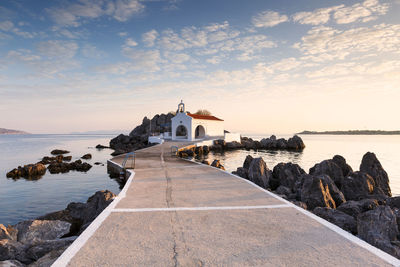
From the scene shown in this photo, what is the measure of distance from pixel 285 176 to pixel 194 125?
963 inches

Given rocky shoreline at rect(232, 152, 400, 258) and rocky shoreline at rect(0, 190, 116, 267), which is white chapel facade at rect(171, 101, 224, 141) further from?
rocky shoreline at rect(0, 190, 116, 267)

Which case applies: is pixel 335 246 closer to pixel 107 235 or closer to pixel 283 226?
pixel 283 226

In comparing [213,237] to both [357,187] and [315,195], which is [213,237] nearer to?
[315,195]

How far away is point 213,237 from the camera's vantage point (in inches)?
164

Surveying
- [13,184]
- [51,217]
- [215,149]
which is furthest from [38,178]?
[215,149]

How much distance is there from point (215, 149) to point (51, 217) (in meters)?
29.9

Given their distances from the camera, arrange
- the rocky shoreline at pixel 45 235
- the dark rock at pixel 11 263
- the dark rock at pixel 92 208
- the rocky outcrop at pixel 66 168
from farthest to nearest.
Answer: the rocky outcrop at pixel 66 168 → the dark rock at pixel 92 208 → the rocky shoreline at pixel 45 235 → the dark rock at pixel 11 263

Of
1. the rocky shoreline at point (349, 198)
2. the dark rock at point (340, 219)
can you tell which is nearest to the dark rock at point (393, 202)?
the rocky shoreline at point (349, 198)

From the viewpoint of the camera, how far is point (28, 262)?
5.08m

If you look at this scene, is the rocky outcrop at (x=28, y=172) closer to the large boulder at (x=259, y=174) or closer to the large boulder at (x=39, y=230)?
the large boulder at (x=39, y=230)

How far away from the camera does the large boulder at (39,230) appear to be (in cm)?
657

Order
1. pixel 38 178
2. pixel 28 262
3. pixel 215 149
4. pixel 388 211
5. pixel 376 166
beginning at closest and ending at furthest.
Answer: pixel 28 262 < pixel 388 211 < pixel 376 166 < pixel 38 178 < pixel 215 149

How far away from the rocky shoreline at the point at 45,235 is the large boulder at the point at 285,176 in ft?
30.8

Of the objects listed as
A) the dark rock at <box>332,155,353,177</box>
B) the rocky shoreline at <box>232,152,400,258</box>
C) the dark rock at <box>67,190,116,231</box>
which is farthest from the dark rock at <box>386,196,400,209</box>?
the dark rock at <box>67,190,116,231</box>
